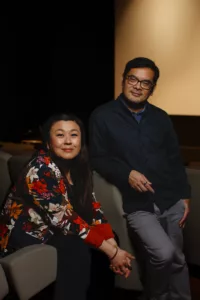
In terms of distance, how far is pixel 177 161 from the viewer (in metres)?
2.26

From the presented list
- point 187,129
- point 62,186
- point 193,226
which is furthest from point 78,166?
point 193,226

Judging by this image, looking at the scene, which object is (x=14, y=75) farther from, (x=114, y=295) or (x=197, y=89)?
(x=114, y=295)

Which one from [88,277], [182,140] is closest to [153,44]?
[182,140]

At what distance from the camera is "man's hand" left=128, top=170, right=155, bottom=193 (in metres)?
2.18

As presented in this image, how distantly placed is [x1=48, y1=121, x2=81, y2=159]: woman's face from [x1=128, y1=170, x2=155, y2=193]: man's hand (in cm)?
29

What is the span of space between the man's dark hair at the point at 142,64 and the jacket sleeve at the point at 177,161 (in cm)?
23

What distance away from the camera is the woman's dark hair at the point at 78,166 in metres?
2.07

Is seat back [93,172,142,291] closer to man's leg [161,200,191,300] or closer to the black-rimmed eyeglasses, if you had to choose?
man's leg [161,200,191,300]

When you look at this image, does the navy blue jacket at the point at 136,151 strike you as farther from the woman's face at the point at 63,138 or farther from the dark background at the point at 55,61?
the dark background at the point at 55,61

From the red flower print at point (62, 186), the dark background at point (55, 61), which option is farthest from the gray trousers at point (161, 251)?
the dark background at point (55, 61)

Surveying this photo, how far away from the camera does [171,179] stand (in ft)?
7.37

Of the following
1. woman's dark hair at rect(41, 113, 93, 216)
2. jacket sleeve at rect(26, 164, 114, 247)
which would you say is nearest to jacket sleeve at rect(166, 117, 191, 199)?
woman's dark hair at rect(41, 113, 93, 216)

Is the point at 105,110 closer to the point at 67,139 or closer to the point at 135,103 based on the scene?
the point at 135,103

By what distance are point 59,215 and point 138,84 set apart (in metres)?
0.63
